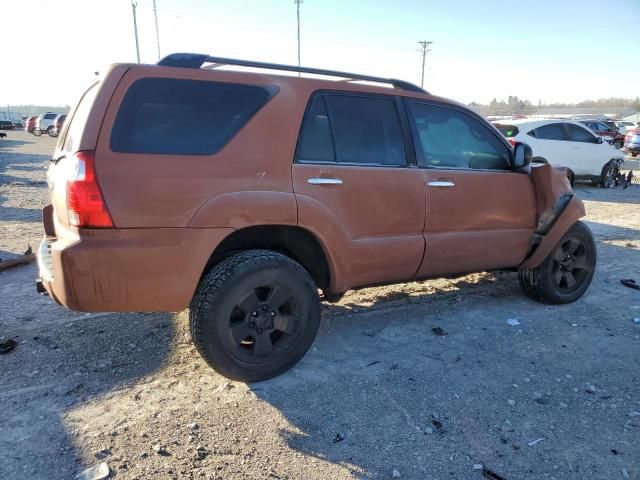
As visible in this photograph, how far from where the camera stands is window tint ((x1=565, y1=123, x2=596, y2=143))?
1302 cm

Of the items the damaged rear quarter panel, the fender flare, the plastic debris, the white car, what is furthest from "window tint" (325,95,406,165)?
the white car

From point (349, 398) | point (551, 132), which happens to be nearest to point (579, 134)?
point (551, 132)

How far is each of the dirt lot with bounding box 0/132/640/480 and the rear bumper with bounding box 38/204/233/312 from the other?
64cm

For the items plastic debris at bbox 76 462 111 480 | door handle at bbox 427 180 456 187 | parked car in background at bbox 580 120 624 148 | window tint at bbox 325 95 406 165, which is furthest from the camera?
parked car in background at bbox 580 120 624 148

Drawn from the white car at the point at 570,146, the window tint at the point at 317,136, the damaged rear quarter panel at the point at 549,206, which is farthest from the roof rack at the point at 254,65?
the white car at the point at 570,146

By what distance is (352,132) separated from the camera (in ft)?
11.6

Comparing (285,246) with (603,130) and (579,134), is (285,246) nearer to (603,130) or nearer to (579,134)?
(579,134)

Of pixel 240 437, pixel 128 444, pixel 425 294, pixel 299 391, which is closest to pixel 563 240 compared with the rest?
pixel 425 294

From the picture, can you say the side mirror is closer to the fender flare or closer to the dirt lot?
the fender flare

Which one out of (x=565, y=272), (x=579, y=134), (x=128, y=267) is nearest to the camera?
(x=128, y=267)

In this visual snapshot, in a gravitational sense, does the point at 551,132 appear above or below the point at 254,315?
above

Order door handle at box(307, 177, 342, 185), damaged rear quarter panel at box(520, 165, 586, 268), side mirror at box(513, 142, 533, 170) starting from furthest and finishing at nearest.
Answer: damaged rear quarter panel at box(520, 165, 586, 268)
side mirror at box(513, 142, 533, 170)
door handle at box(307, 177, 342, 185)

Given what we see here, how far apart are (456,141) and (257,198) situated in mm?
1926

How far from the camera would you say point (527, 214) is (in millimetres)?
4430
